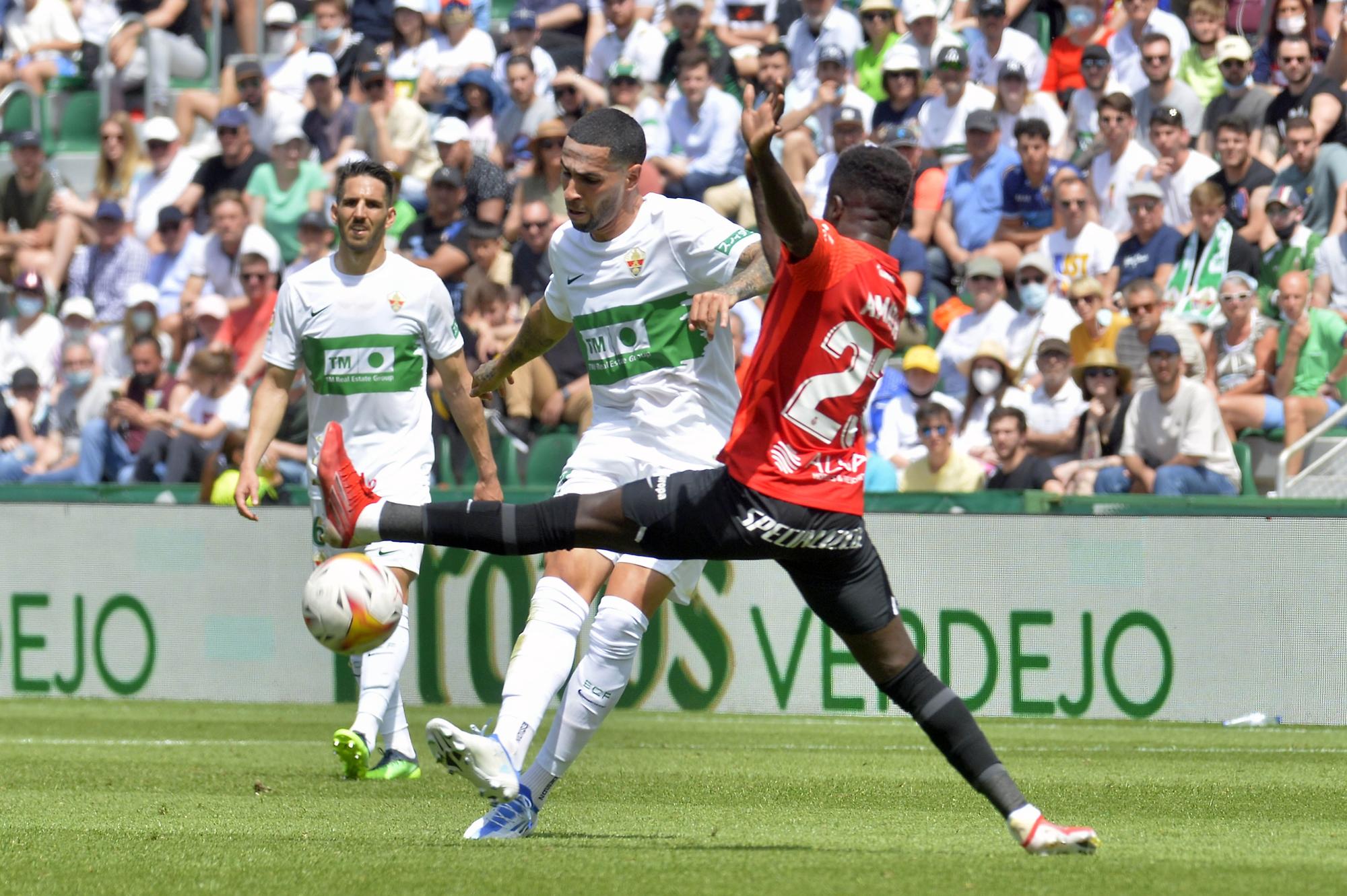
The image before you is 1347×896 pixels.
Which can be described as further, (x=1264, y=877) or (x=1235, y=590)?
(x=1235, y=590)

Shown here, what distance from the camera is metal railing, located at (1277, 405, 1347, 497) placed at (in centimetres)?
1390

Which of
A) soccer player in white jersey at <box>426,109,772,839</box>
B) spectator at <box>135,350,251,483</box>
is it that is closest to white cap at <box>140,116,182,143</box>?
spectator at <box>135,350,251,483</box>

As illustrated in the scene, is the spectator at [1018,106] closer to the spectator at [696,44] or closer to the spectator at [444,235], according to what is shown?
the spectator at [696,44]

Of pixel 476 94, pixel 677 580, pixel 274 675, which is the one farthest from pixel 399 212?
pixel 677 580

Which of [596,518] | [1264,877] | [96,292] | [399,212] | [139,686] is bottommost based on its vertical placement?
[139,686]

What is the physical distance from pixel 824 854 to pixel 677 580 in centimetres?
129

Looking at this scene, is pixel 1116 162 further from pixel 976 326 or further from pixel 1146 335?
pixel 1146 335

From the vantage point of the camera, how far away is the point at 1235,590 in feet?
42.5

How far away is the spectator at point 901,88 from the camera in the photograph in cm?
1773

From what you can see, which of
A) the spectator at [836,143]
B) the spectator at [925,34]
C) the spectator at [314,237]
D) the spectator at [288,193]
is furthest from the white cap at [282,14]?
the spectator at [836,143]

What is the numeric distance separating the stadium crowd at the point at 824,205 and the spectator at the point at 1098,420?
3cm

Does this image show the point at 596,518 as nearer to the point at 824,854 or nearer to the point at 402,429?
the point at 824,854

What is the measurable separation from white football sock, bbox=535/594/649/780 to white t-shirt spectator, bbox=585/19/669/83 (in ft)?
43.6

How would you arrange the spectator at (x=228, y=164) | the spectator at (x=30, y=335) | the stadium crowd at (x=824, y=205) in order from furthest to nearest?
the spectator at (x=228, y=164) → the spectator at (x=30, y=335) → the stadium crowd at (x=824, y=205)
